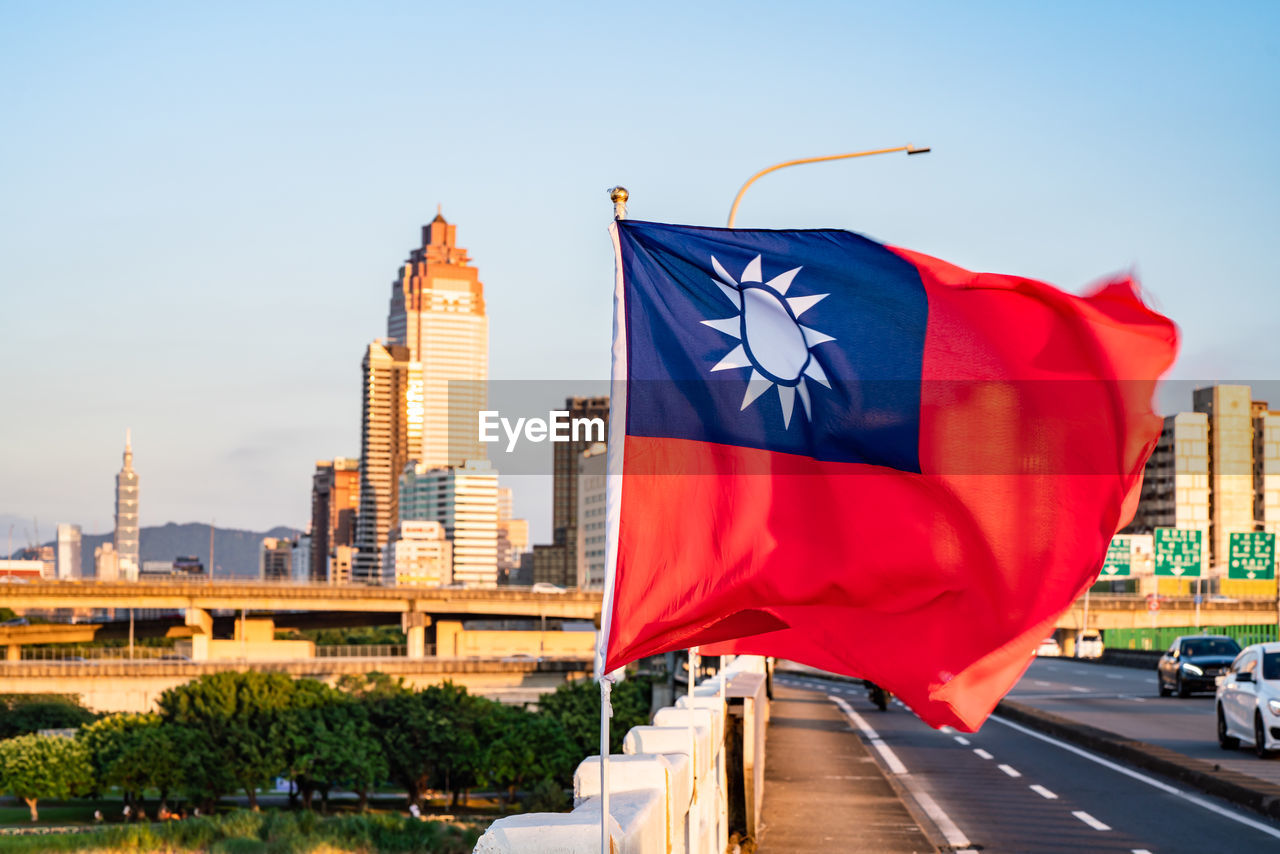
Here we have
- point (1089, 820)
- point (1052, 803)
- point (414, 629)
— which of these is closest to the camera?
point (1089, 820)

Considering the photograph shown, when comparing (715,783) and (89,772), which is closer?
(715,783)

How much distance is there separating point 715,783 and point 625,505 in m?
4.77

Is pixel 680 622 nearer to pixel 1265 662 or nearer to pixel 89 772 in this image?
pixel 1265 662

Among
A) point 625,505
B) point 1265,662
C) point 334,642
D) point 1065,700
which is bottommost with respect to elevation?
point 334,642

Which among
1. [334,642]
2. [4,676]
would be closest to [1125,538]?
[4,676]

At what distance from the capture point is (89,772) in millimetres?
79500

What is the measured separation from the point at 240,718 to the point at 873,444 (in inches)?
3114

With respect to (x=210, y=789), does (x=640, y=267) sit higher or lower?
higher

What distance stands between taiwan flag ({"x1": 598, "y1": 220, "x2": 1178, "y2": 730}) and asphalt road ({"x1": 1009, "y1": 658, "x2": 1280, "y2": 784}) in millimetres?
14060

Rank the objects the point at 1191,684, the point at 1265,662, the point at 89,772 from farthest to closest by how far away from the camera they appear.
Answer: the point at 89,772
the point at 1191,684
the point at 1265,662

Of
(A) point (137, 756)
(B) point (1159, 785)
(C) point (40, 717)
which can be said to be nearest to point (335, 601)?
(C) point (40, 717)

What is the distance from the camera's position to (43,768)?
7856 centimetres

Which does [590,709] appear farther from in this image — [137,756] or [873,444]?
[873,444]
